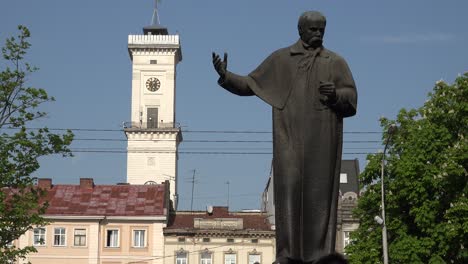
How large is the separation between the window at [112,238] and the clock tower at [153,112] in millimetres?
36579

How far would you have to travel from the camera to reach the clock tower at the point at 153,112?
113125mm

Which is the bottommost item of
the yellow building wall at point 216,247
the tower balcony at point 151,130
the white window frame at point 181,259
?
the white window frame at point 181,259

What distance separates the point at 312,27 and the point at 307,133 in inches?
38.1

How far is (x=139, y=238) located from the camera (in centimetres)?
7288

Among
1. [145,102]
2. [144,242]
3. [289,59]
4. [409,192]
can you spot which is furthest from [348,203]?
[289,59]

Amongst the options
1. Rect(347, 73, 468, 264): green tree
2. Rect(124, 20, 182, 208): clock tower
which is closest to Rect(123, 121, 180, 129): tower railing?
Rect(124, 20, 182, 208): clock tower

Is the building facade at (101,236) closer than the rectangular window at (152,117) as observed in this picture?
Yes

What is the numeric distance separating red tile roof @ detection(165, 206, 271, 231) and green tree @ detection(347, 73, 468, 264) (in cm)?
2595

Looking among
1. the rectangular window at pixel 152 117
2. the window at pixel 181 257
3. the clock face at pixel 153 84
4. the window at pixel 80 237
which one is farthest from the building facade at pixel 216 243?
the clock face at pixel 153 84

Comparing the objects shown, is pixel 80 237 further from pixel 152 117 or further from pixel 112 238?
pixel 152 117

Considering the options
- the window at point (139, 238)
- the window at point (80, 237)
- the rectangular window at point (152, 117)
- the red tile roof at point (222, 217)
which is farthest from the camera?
the rectangular window at point (152, 117)

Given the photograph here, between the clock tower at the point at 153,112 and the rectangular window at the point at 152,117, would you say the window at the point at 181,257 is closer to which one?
the clock tower at the point at 153,112

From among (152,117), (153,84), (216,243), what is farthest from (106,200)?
(153,84)

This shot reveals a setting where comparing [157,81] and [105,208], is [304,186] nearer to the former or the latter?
[105,208]
